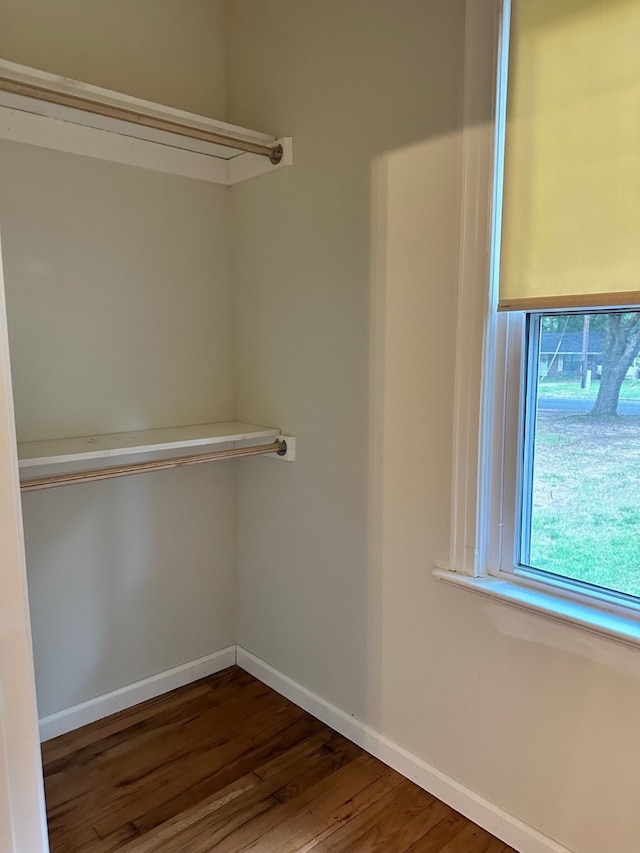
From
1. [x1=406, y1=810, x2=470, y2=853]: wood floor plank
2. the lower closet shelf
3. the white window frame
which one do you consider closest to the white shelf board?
the lower closet shelf

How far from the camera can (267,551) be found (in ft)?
7.63

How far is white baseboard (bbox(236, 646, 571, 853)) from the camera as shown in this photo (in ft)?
5.21

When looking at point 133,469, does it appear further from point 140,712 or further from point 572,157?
point 572,157

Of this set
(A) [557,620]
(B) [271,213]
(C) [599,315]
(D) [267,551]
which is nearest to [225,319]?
(B) [271,213]

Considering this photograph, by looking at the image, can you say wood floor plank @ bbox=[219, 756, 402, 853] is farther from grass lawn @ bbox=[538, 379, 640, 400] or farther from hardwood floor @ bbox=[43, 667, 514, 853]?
grass lawn @ bbox=[538, 379, 640, 400]

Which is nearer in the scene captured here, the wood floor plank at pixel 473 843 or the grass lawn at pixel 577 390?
the grass lawn at pixel 577 390

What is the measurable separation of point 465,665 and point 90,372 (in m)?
1.46

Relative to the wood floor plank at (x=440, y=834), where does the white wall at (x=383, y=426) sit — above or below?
above

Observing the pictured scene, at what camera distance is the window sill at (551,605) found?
4.49 feet

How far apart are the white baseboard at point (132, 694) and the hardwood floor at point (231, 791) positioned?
33mm

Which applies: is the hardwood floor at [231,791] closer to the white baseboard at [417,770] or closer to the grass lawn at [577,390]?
the white baseboard at [417,770]

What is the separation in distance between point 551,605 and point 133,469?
3.92ft

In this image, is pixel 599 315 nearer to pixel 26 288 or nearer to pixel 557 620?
pixel 557 620

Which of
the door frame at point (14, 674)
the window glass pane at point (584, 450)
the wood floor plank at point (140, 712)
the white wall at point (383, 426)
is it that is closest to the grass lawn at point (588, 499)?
the window glass pane at point (584, 450)
